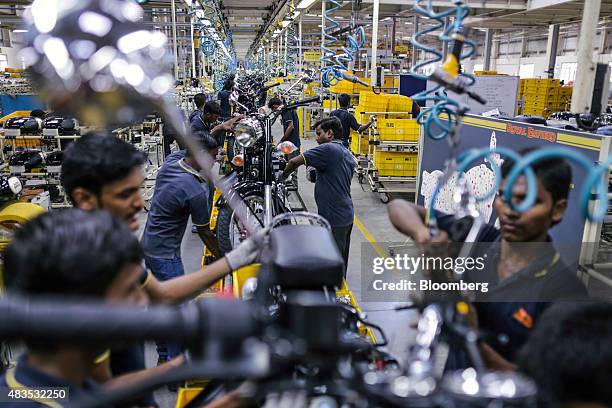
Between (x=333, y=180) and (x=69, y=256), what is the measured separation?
332cm

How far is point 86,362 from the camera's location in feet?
2.96

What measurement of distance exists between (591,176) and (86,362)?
3.34ft

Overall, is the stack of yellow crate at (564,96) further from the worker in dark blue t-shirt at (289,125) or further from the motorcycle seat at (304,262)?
the motorcycle seat at (304,262)

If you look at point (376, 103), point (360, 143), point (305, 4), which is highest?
point (305, 4)

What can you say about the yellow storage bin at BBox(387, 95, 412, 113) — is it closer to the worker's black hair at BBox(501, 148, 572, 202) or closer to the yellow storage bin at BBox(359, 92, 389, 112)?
the yellow storage bin at BBox(359, 92, 389, 112)

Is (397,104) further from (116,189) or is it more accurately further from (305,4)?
(116,189)

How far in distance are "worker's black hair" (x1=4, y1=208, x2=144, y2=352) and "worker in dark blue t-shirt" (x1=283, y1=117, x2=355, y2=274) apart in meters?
3.18

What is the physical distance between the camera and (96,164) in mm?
1627

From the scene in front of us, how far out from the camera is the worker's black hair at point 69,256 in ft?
2.57

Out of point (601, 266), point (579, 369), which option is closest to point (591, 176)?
point (579, 369)

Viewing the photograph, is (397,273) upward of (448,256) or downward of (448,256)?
downward

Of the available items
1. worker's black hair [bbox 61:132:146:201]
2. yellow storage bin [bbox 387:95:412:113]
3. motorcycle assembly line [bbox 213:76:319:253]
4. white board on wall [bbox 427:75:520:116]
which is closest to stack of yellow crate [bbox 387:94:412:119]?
yellow storage bin [bbox 387:95:412:113]

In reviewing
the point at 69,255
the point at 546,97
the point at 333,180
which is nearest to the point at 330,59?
the point at 333,180

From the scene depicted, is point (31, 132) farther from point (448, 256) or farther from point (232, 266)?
point (448, 256)
